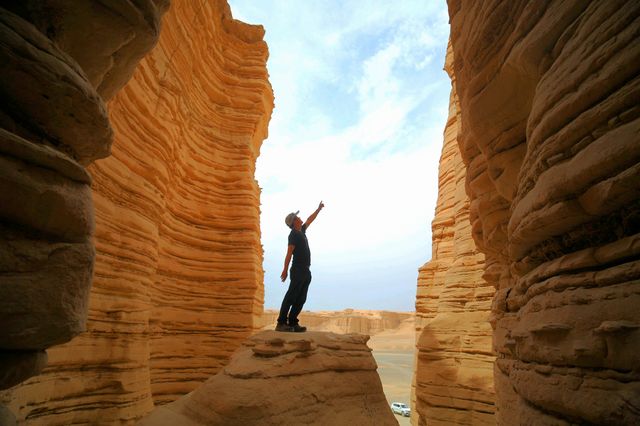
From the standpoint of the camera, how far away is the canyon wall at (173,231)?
5.71 m

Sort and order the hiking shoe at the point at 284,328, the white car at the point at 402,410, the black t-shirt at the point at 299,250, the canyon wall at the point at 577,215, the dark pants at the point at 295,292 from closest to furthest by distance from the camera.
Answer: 1. the canyon wall at the point at 577,215
2. the hiking shoe at the point at 284,328
3. the dark pants at the point at 295,292
4. the black t-shirt at the point at 299,250
5. the white car at the point at 402,410

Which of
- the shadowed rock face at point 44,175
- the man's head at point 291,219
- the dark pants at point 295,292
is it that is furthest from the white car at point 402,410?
the shadowed rock face at point 44,175

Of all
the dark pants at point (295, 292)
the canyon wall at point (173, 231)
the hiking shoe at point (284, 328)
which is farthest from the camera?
the dark pants at point (295, 292)

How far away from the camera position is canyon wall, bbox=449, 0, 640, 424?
78.4 inches

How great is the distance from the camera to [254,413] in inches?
162

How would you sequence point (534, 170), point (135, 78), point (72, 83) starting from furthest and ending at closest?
point (135, 78)
point (534, 170)
point (72, 83)

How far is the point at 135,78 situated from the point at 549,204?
7.22 meters

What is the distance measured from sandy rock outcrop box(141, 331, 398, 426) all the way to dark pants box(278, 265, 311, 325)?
63 centimetres

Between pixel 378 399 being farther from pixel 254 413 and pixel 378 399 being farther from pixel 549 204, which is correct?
pixel 549 204

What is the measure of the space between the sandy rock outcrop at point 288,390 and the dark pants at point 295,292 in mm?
631

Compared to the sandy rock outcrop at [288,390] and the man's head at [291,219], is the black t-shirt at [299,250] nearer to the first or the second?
the man's head at [291,219]

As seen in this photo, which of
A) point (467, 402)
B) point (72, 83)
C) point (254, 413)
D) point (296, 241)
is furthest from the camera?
point (467, 402)

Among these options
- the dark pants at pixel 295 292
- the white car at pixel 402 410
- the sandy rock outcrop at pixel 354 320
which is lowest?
the white car at pixel 402 410

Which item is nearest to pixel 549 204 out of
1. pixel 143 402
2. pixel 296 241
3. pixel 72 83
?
pixel 72 83
